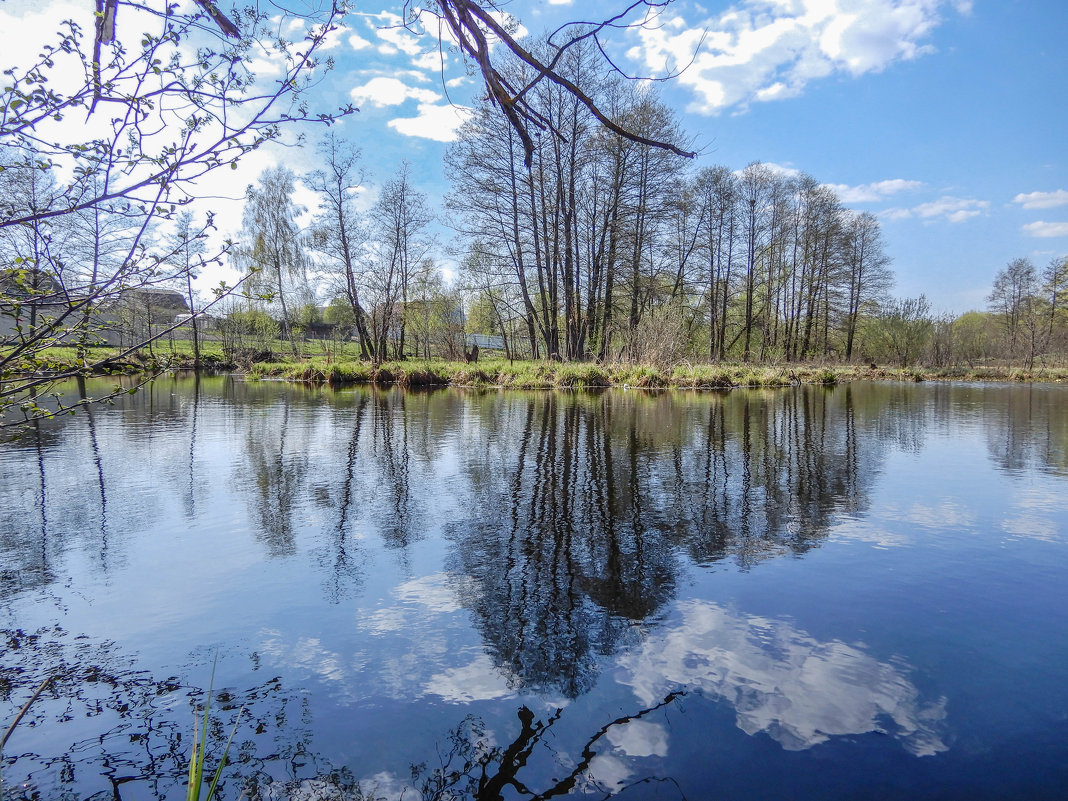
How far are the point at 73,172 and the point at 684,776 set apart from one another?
110 inches

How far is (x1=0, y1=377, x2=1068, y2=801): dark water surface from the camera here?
1.98 m

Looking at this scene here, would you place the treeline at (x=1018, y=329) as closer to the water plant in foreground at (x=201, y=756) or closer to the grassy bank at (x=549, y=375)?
the grassy bank at (x=549, y=375)

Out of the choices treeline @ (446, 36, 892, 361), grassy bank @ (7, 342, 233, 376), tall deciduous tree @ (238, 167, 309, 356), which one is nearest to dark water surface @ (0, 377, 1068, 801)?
grassy bank @ (7, 342, 233, 376)

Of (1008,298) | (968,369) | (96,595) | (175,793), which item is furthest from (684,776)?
(1008,298)

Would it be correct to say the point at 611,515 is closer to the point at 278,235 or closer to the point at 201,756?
the point at 201,756

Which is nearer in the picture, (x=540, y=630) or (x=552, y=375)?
(x=540, y=630)

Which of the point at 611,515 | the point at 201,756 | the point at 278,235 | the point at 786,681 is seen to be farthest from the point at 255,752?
the point at 278,235

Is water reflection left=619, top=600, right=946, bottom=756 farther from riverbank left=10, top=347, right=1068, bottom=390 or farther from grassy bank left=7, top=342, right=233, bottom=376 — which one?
riverbank left=10, top=347, right=1068, bottom=390

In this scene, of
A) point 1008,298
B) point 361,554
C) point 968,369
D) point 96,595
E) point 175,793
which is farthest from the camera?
point 1008,298

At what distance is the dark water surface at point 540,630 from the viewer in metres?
Answer: 1.98

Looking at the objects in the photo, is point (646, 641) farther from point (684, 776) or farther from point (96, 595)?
point (96, 595)

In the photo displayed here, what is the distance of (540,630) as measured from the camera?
2.87 metres

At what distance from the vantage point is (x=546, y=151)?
21891mm

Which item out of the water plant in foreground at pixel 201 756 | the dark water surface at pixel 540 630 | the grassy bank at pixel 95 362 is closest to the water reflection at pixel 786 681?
the dark water surface at pixel 540 630
